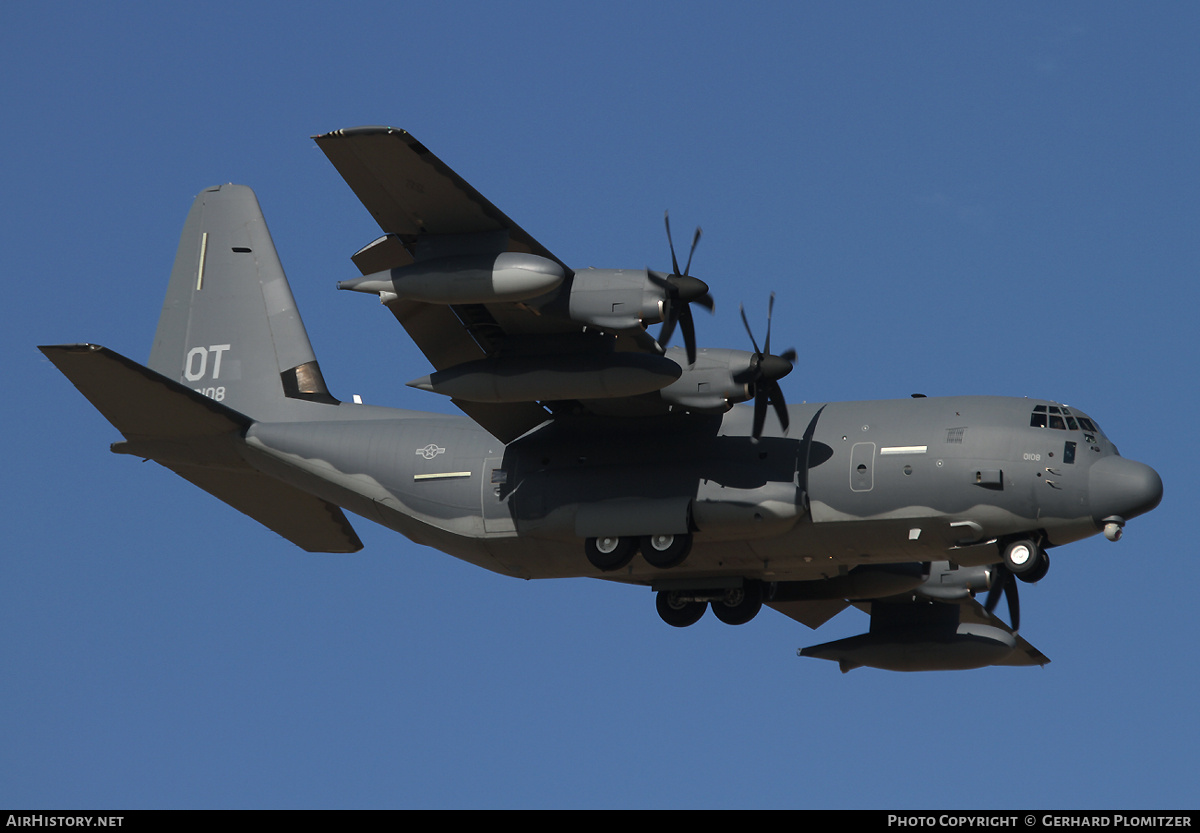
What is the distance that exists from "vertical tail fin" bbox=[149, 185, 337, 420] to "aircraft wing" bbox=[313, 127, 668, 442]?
13.6 feet

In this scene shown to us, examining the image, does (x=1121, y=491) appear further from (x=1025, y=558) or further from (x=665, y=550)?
(x=665, y=550)

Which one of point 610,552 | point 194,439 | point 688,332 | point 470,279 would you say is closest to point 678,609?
point 610,552

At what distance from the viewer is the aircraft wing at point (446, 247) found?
18.4 meters

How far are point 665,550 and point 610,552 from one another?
2.72ft

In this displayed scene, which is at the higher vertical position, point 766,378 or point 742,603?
point 766,378

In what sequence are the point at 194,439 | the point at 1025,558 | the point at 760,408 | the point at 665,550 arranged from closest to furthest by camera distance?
the point at 1025,558 < the point at 760,408 < the point at 665,550 < the point at 194,439

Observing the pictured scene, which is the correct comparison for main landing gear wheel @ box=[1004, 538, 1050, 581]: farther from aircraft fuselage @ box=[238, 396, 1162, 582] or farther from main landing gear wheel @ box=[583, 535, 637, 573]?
main landing gear wheel @ box=[583, 535, 637, 573]

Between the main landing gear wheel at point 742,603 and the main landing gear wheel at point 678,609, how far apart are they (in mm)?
314

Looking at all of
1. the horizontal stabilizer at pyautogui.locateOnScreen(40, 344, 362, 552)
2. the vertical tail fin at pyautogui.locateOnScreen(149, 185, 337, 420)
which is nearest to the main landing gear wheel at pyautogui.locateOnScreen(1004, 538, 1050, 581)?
the horizontal stabilizer at pyautogui.locateOnScreen(40, 344, 362, 552)

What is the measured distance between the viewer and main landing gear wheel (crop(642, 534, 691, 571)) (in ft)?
68.1

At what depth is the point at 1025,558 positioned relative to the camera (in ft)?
66.0

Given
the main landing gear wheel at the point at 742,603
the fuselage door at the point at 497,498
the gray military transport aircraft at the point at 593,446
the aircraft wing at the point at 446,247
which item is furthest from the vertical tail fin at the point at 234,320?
the main landing gear wheel at the point at 742,603
